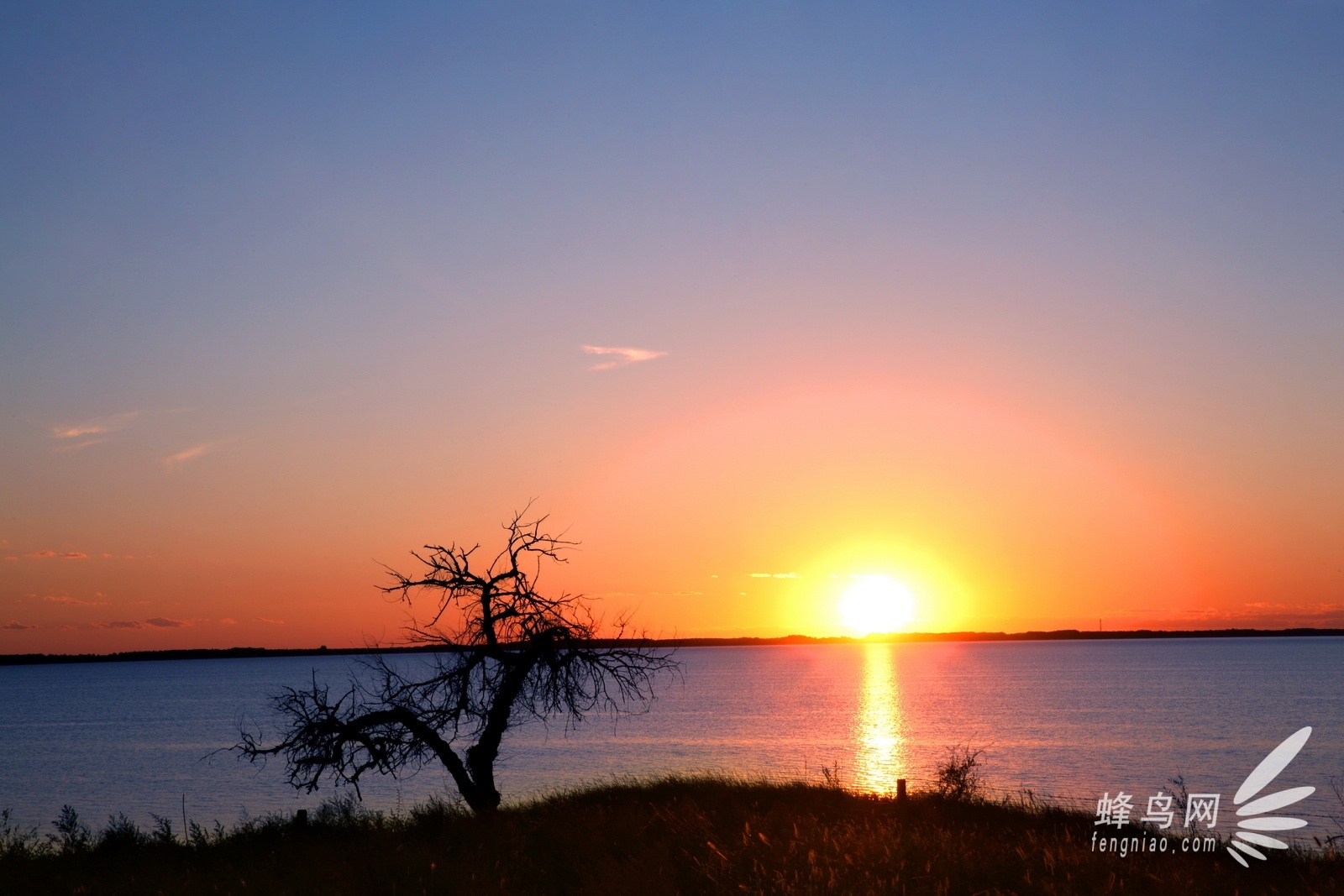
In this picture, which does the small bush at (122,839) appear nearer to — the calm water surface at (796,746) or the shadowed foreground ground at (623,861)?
the shadowed foreground ground at (623,861)

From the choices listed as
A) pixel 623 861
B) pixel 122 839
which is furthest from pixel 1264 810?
pixel 122 839

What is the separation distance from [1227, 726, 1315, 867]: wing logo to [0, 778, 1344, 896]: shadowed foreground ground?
0.37 meters

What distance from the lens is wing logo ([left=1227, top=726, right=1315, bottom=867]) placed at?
1535cm

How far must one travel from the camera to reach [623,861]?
13.2 m

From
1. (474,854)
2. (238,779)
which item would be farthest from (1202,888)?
(238,779)

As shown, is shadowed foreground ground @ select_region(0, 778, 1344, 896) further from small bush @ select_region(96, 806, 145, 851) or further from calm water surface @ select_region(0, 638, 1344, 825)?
calm water surface @ select_region(0, 638, 1344, 825)

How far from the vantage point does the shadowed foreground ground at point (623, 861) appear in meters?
10.5

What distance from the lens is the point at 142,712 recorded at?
473ft

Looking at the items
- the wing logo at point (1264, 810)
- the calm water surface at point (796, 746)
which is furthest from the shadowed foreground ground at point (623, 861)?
the calm water surface at point (796, 746)

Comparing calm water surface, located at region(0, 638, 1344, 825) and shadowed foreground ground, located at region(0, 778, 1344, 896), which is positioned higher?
shadowed foreground ground, located at region(0, 778, 1344, 896)

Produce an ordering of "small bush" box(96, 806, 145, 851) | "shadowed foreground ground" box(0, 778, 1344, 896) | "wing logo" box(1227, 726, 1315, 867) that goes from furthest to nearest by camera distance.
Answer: "small bush" box(96, 806, 145, 851) → "wing logo" box(1227, 726, 1315, 867) → "shadowed foreground ground" box(0, 778, 1344, 896)

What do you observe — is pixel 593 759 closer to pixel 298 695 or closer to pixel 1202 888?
pixel 298 695

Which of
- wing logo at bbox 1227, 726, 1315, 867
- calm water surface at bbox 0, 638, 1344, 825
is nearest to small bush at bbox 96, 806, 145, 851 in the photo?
wing logo at bbox 1227, 726, 1315, 867

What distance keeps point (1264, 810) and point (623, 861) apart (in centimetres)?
3530
